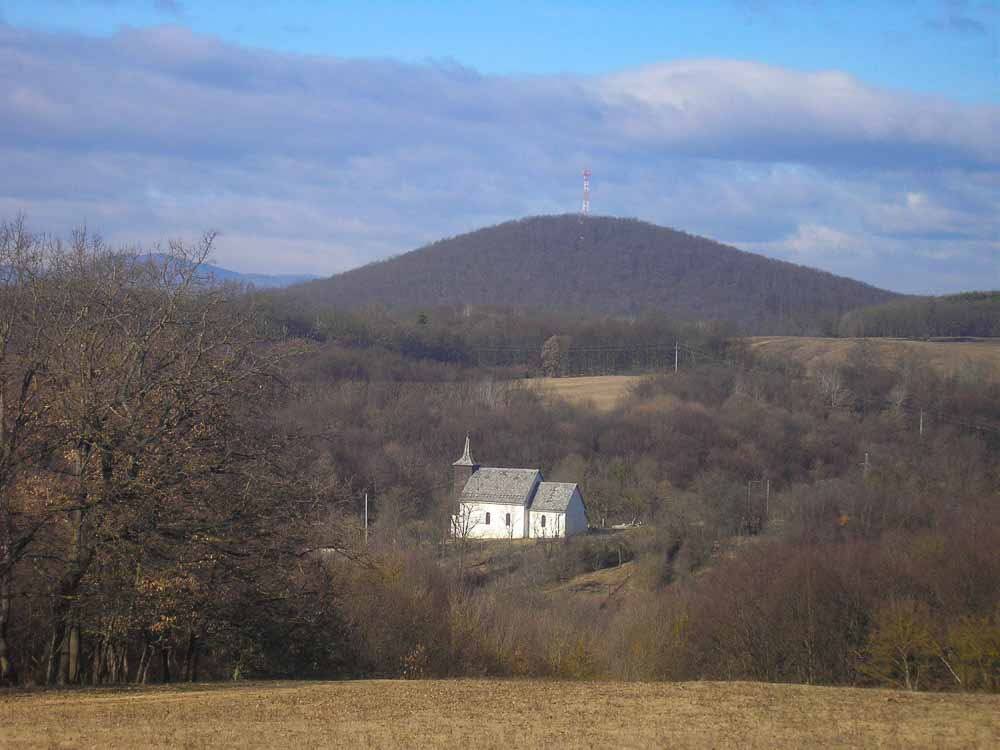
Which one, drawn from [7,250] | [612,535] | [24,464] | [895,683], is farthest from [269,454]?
[612,535]

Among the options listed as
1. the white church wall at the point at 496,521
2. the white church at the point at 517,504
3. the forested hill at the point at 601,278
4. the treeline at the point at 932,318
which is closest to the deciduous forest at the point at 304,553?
the white church wall at the point at 496,521

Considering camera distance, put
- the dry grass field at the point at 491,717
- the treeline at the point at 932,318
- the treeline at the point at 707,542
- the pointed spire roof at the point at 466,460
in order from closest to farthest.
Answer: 1. the dry grass field at the point at 491,717
2. the treeline at the point at 707,542
3. the pointed spire roof at the point at 466,460
4. the treeline at the point at 932,318

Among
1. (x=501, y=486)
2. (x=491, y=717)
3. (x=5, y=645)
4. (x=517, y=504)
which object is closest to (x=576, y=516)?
(x=517, y=504)

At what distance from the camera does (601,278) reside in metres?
158

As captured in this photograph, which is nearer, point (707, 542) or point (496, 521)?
point (707, 542)

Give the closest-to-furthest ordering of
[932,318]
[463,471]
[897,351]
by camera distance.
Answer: [463,471] < [897,351] < [932,318]

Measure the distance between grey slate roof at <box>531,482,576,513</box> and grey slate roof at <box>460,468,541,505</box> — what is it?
66 cm

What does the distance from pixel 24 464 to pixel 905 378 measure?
82.5 meters

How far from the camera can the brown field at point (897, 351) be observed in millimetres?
90625

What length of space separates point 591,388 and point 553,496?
3078 centimetres

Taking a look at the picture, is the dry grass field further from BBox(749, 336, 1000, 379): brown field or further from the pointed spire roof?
BBox(749, 336, 1000, 379): brown field

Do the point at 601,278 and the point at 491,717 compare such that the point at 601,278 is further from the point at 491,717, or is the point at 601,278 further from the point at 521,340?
the point at 491,717

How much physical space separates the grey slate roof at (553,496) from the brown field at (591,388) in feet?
69.2

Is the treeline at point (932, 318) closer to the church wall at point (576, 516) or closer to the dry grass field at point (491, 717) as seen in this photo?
the church wall at point (576, 516)
